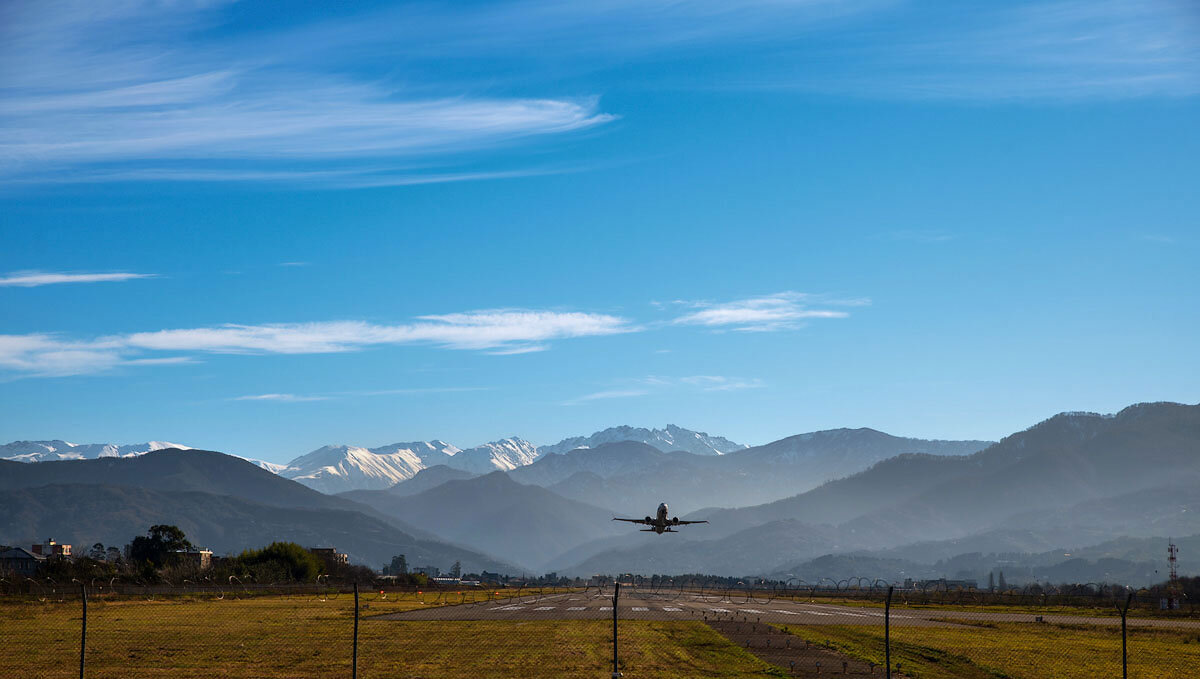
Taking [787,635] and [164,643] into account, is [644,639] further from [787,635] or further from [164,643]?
[164,643]

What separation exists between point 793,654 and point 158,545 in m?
144

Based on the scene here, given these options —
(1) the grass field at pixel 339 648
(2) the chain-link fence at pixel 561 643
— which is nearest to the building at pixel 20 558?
(2) the chain-link fence at pixel 561 643

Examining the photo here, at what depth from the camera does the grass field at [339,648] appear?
1555 inches

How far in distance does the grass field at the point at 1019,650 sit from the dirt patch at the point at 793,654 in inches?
45.1

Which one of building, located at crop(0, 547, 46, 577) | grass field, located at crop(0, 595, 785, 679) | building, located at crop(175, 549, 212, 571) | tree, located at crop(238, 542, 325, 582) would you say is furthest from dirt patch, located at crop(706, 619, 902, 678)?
building, located at crop(0, 547, 46, 577)

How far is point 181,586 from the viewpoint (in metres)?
120

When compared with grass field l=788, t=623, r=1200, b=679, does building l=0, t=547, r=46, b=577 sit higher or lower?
lower

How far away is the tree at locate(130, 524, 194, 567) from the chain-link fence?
3226 inches

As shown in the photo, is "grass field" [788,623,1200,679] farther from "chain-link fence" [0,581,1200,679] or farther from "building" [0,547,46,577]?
"building" [0,547,46,577]

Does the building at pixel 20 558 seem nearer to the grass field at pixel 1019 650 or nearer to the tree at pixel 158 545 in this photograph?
the tree at pixel 158 545

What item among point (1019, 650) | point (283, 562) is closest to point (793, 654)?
point (1019, 650)

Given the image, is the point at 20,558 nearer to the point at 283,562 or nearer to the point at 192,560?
the point at 192,560

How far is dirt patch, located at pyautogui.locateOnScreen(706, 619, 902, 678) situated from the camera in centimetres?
4016

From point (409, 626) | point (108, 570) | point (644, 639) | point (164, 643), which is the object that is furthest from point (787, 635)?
point (108, 570)
